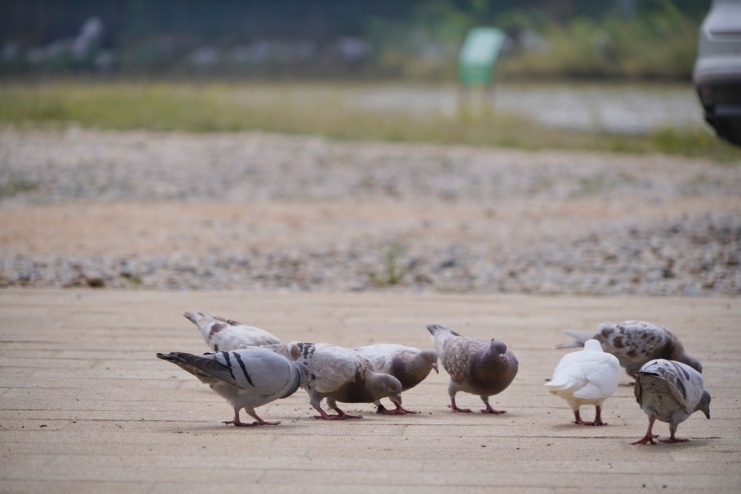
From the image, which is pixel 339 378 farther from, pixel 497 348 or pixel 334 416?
pixel 497 348

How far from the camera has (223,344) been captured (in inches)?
167

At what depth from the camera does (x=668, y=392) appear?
3.45m

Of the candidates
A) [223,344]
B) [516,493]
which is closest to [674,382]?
[516,493]

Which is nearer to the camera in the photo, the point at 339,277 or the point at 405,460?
the point at 405,460

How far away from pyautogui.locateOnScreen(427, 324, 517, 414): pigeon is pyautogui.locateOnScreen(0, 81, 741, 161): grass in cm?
993

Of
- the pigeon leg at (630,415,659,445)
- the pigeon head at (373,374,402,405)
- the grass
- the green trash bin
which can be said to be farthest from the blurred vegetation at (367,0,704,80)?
the pigeon leg at (630,415,659,445)

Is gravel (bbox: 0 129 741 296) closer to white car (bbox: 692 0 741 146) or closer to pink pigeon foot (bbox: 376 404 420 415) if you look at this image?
white car (bbox: 692 0 741 146)

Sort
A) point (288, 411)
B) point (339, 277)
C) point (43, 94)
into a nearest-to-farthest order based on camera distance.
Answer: point (288, 411) → point (339, 277) → point (43, 94)

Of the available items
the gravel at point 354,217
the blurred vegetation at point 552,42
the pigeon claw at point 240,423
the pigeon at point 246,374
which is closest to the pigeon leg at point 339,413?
the pigeon at point 246,374

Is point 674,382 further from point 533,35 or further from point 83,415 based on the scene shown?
point 533,35

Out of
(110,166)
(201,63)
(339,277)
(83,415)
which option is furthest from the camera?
(201,63)

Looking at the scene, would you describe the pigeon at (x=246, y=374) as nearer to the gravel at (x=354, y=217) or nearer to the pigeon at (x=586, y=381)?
the pigeon at (x=586, y=381)

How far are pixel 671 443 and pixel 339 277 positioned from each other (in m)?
3.92

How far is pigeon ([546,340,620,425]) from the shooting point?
366 cm
